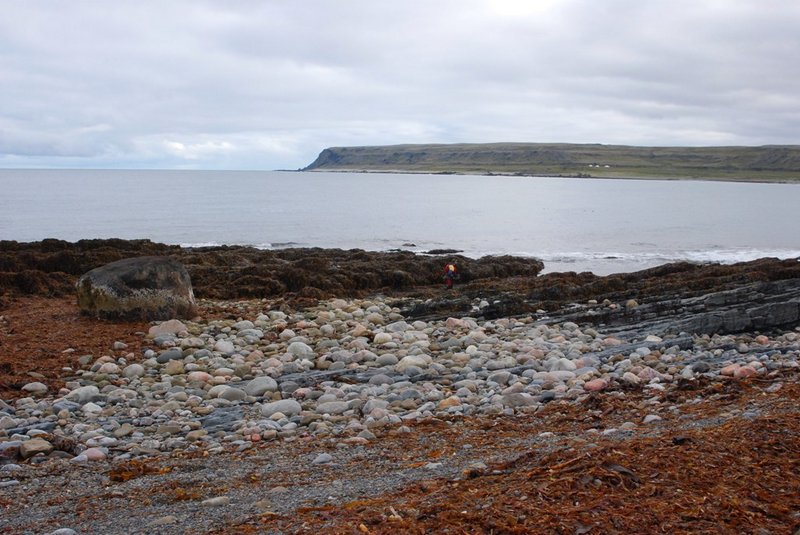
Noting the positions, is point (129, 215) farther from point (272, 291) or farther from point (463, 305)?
point (463, 305)

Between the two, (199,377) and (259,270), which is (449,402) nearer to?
(199,377)

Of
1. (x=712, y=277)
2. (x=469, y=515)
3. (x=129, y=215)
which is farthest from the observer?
(x=129, y=215)

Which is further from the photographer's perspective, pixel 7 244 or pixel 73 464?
pixel 7 244

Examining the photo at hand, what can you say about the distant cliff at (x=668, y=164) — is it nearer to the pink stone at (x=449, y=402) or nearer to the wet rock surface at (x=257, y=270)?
the wet rock surface at (x=257, y=270)

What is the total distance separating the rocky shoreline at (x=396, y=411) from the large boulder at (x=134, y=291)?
0.43 metres

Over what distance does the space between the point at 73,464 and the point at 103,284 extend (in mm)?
6886

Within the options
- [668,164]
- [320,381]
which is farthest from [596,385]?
[668,164]

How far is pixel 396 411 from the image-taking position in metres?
7.84

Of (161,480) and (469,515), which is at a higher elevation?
(469,515)

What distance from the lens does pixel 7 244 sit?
2348 centimetres

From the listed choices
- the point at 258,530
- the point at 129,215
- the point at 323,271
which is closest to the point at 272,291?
the point at 323,271

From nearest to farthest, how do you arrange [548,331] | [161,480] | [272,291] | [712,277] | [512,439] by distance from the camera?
[161,480] < [512,439] < [548,331] < [712,277] < [272,291]

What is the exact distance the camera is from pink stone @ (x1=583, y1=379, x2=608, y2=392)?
8.16m

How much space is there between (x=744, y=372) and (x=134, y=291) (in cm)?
964
